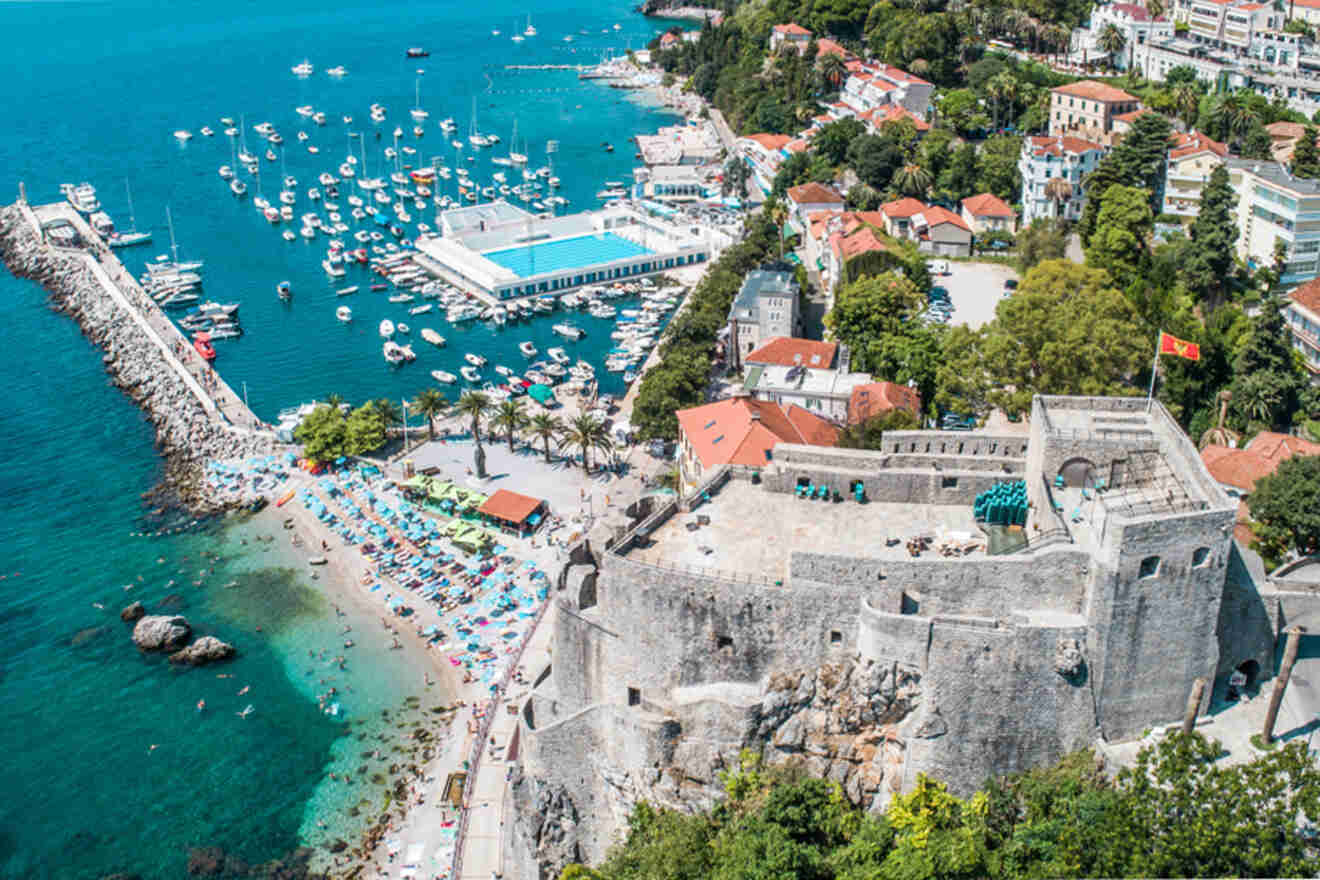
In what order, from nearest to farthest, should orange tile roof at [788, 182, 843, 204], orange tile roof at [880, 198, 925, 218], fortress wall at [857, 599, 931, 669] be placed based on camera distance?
fortress wall at [857, 599, 931, 669], orange tile roof at [880, 198, 925, 218], orange tile roof at [788, 182, 843, 204]

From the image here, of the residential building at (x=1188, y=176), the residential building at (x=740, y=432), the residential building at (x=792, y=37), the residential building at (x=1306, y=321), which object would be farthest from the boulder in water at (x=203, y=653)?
the residential building at (x=792, y=37)

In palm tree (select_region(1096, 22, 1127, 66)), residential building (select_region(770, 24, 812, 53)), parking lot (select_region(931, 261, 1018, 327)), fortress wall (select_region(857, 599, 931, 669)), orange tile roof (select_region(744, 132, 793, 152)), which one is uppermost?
palm tree (select_region(1096, 22, 1127, 66))

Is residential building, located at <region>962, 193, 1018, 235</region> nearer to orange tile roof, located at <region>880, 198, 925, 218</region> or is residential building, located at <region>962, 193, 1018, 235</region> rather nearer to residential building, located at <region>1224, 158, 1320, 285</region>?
orange tile roof, located at <region>880, 198, 925, 218</region>

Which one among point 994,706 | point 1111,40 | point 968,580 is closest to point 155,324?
point 968,580

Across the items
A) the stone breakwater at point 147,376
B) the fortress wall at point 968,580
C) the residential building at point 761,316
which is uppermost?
the fortress wall at point 968,580

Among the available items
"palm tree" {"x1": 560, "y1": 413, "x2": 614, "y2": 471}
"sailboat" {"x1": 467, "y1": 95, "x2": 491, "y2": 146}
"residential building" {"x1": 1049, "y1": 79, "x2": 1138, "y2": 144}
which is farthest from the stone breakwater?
"residential building" {"x1": 1049, "y1": 79, "x2": 1138, "y2": 144}

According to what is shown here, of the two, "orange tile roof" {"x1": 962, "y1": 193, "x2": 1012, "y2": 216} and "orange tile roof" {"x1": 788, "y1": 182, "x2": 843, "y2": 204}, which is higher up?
"orange tile roof" {"x1": 962, "y1": 193, "x2": 1012, "y2": 216}

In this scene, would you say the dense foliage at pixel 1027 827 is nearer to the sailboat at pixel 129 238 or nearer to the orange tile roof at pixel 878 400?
the orange tile roof at pixel 878 400
